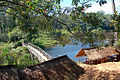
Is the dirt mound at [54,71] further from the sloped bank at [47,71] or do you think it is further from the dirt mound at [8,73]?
the dirt mound at [8,73]

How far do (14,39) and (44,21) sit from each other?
3035 cm

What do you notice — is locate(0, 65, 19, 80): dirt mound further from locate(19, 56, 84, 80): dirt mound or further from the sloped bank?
locate(19, 56, 84, 80): dirt mound

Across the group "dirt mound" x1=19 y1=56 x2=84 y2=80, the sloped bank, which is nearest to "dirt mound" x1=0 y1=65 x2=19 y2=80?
the sloped bank

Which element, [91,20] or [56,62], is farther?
[56,62]

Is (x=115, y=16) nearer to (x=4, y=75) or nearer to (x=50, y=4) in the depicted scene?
(x=50, y=4)

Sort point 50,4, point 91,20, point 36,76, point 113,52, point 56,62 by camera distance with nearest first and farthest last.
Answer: point 50,4 → point 91,20 → point 36,76 → point 56,62 → point 113,52

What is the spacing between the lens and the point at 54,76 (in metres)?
6.93

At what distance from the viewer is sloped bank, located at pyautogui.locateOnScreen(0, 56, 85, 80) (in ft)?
18.4

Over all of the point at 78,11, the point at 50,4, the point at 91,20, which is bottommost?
the point at 91,20

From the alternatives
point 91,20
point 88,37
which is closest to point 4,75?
point 88,37

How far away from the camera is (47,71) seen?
6.93 meters

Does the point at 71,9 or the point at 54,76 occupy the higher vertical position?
the point at 71,9

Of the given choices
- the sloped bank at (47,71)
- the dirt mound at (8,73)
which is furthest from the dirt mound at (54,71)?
the dirt mound at (8,73)

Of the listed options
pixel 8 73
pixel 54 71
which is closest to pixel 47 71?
pixel 54 71
